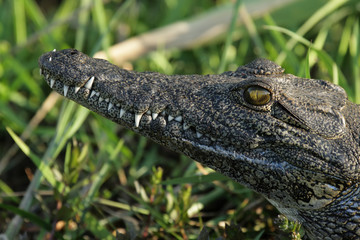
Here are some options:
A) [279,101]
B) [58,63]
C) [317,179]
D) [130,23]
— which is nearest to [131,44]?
[130,23]

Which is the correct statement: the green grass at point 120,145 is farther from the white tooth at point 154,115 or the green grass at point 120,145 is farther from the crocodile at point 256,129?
the white tooth at point 154,115

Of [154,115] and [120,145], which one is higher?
[120,145]

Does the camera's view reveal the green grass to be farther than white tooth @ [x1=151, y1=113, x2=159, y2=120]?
Yes

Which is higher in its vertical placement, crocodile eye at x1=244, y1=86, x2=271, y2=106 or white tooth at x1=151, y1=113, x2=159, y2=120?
crocodile eye at x1=244, y1=86, x2=271, y2=106

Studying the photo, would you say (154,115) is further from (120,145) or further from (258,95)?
(120,145)

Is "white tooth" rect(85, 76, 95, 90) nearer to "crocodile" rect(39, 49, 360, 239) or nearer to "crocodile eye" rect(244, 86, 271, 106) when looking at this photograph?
"crocodile" rect(39, 49, 360, 239)

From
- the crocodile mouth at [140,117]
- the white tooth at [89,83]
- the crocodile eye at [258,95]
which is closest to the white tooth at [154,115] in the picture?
the crocodile mouth at [140,117]

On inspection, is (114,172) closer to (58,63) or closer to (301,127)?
(58,63)

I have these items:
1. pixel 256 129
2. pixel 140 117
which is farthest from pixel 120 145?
pixel 256 129

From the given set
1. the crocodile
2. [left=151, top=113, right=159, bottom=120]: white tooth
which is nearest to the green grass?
the crocodile
